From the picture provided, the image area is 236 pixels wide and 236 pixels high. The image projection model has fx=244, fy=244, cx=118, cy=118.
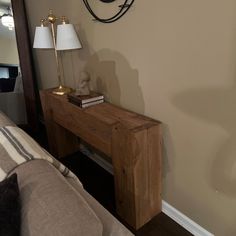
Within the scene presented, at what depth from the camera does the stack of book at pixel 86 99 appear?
6.17 feet

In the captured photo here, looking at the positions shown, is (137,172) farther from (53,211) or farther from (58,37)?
(58,37)

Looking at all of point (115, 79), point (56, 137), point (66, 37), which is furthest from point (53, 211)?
point (56, 137)

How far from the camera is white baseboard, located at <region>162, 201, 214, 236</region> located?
1528mm

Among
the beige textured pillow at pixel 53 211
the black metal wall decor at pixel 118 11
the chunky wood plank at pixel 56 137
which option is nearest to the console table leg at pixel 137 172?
the beige textured pillow at pixel 53 211

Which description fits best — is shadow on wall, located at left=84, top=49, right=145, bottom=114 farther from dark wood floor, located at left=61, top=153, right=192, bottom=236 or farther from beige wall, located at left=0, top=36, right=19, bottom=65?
beige wall, located at left=0, top=36, right=19, bottom=65

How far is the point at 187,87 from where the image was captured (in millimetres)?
1358

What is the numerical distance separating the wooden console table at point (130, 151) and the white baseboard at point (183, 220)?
2.4 inches

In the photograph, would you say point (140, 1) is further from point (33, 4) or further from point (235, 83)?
point (33, 4)

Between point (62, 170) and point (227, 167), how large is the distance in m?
0.85

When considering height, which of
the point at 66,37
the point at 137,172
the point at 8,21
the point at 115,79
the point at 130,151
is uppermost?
the point at 8,21

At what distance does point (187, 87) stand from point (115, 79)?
27.0 inches

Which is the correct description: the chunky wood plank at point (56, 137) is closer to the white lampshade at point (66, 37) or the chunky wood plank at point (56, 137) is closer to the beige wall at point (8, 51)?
the white lampshade at point (66, 37)

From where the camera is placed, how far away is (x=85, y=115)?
1802mm

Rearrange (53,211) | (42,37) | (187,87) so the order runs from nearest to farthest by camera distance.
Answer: (53,211) → (187,87) → (42,37)
